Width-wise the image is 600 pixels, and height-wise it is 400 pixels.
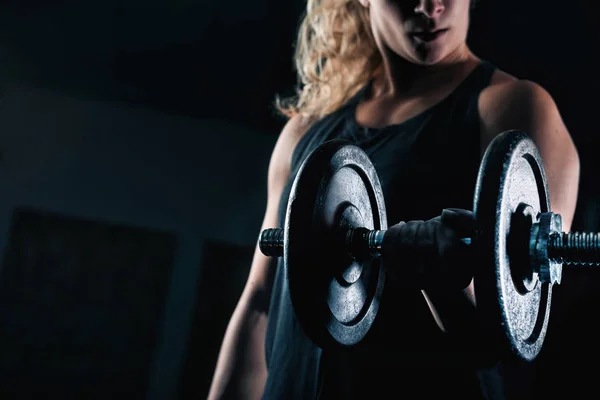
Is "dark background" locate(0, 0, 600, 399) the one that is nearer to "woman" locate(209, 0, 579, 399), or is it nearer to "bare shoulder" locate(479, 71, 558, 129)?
"woman" locate(209, 0, 579, 399)

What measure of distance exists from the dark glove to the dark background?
2.64 meters

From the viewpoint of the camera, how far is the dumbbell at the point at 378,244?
1.59 ft

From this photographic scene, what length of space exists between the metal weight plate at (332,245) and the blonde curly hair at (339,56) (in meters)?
0.35

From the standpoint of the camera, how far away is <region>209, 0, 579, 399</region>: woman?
0.70m

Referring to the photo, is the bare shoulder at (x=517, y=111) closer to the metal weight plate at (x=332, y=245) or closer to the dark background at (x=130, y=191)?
the metal weight plate at (x=332, y=245)

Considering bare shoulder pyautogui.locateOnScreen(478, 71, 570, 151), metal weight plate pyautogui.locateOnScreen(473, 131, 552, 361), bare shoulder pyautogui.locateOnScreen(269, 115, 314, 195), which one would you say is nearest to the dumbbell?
metal weight plate pyautogui.locateOnScreen(473, 131, 552, 361)

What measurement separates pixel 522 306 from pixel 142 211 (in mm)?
3642

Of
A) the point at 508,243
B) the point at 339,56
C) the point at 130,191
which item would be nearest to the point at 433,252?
the point at 508,243

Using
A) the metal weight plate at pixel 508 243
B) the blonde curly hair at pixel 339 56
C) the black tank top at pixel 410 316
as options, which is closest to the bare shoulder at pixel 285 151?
the blonde curly hair at pixel 339 56

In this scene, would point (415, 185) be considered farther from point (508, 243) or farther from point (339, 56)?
point (339, 56)

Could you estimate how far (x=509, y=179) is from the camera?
0.50 m

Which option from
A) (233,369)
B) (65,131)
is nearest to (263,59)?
(65,131)

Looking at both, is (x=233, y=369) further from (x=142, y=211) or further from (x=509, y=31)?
(x=142, y=211)

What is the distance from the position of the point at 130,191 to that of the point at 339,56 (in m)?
3.09
